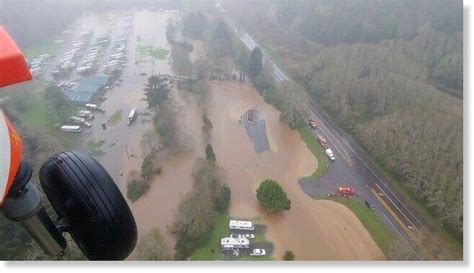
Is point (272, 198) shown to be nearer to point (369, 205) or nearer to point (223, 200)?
point (223, 200)

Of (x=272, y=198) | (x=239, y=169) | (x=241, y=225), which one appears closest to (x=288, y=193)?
(x=272, y=198)

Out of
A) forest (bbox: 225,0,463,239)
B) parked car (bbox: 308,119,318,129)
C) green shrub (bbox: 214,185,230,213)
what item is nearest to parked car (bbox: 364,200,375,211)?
forest (bbox: 225,0,463,239)

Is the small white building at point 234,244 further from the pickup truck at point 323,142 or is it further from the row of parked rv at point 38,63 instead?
the row of parked rv at point 38,63

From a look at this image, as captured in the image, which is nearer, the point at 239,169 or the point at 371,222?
the point at 371,222

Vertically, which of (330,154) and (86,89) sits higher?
(330,154)

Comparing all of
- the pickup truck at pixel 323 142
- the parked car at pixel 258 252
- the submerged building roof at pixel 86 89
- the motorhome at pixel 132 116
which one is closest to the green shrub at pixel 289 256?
the parked car at pixel 258 252

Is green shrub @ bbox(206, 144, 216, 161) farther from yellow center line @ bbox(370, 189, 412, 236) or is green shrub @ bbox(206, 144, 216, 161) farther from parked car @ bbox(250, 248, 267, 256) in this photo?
yellow center line @ bbox(370, 189, 412, 236)

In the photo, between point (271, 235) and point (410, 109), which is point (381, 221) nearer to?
point (271, 235)
